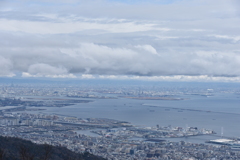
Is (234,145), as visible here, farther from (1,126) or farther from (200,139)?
(1,126)

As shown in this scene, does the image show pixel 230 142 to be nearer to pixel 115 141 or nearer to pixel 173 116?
pixel 115 141

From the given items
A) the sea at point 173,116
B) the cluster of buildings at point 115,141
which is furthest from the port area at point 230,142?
the sea at point 173,116

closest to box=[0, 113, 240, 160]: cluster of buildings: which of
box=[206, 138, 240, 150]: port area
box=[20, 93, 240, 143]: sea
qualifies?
box=[206, 138, 240, 150]: port area

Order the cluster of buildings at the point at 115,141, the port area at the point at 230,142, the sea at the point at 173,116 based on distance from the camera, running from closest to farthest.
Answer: the cluster of buildings at the point at 115,141
the port area at the point at 230,142
the sea at the point at 173,116

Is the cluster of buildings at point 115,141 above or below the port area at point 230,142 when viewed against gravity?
below

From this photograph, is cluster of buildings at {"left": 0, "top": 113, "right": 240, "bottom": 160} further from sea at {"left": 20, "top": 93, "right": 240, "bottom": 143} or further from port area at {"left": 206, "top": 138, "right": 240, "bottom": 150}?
sea at {"left": 20, "top": 93, "right": 240, "bottom": 143}

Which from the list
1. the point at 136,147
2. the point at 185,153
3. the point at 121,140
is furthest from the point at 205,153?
the point at 121,140

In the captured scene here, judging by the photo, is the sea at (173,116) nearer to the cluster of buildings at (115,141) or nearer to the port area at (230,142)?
the port area at (230,142)

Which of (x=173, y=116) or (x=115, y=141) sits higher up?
(x=173, y=116)

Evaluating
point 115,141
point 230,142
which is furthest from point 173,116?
point 115,141

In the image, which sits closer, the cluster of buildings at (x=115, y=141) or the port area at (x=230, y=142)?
the cluster of buildings at (x=115, y=141)

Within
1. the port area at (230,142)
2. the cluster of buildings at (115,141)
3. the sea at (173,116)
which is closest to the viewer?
the cluster of buildings at (115,141)
